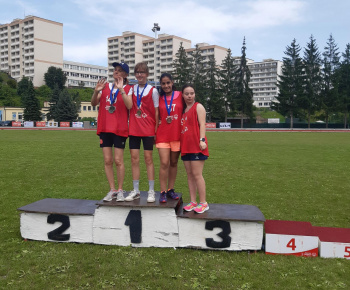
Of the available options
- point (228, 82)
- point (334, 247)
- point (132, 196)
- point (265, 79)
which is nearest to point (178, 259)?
point (132, 196)

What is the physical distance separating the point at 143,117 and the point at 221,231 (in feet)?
6.68

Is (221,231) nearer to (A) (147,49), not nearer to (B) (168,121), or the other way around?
(B) (168,121)

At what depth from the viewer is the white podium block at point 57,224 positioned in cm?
486

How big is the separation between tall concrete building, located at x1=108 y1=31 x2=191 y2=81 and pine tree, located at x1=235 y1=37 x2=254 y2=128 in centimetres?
4651

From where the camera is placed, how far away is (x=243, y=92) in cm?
6862

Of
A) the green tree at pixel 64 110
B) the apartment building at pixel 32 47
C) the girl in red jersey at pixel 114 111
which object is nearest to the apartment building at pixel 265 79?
the apartment building at pixel 32 47

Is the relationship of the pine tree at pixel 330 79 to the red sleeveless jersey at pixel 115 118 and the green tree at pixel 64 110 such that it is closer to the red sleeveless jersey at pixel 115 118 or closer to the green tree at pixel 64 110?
the green tree at pixel 64 110

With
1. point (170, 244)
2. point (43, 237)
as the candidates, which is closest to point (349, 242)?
point (170, 244)

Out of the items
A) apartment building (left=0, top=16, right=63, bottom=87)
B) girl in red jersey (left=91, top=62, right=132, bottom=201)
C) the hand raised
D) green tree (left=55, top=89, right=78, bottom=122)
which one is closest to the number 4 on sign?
girl in red jersey (left=91, top=62, right=132, bottom=201)

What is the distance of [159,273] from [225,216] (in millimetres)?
1252

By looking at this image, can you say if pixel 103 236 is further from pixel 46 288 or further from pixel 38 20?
pixel 38 20

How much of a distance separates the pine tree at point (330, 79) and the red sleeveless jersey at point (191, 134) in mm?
65337

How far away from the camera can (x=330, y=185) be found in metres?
9.09

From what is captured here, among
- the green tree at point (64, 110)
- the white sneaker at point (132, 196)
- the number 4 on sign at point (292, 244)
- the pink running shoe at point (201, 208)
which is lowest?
the number 4 on sign at point (292, 244)
